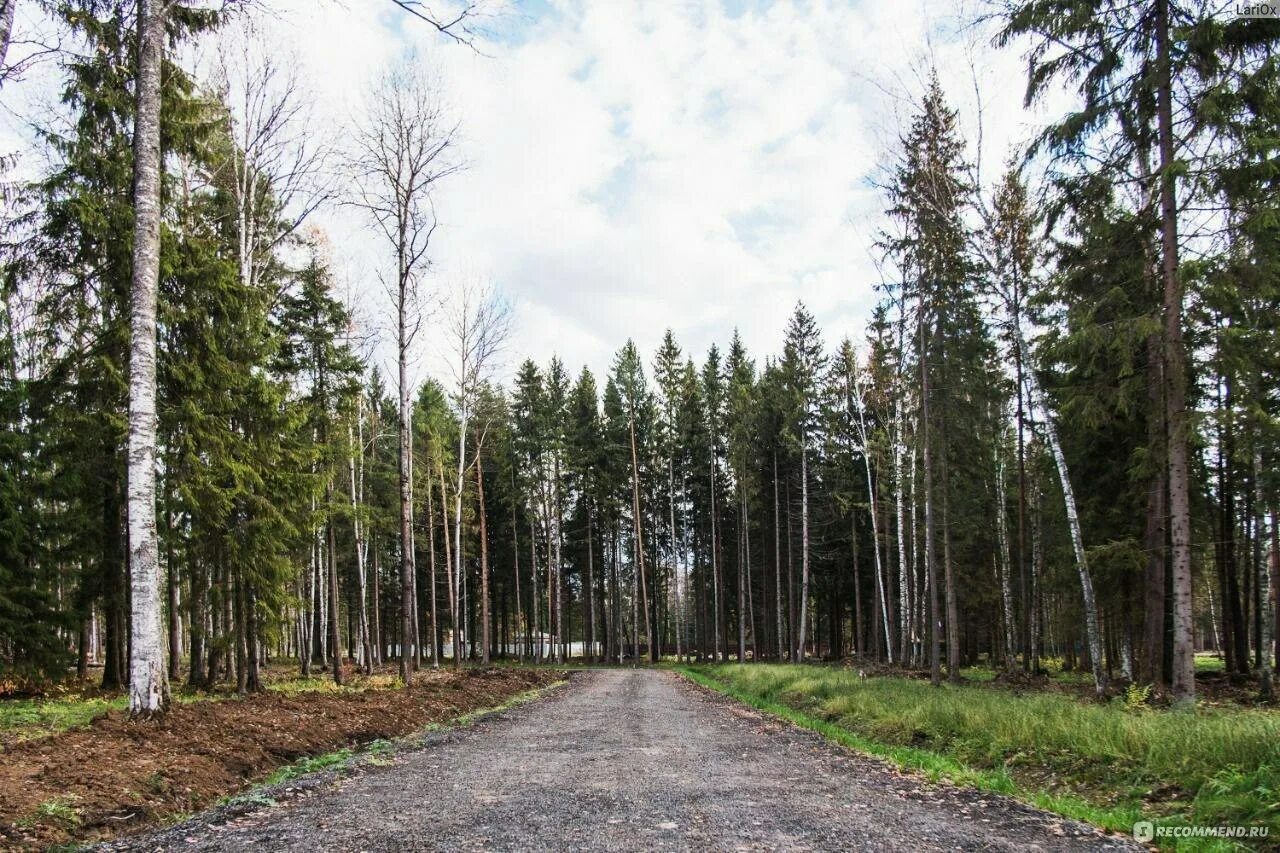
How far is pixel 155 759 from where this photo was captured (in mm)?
6379

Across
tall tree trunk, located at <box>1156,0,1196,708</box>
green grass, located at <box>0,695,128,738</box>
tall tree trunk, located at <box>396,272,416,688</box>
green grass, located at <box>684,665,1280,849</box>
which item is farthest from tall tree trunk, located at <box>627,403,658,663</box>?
tall tree trunk, located at <box>1156,0,1196,708</box>

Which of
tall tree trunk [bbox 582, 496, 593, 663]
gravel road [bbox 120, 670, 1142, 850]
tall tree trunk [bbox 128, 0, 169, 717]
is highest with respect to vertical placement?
tall tree trunk [bbox 128, 0, 169, 717]

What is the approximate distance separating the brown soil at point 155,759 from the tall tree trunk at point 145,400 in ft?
1.76

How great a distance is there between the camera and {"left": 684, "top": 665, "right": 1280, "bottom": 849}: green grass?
16.7 feet

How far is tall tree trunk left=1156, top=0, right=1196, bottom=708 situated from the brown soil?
11.4 metres

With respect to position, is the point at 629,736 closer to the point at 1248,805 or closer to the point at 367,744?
the point at 367,744

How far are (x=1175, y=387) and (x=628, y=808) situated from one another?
33.3 feet

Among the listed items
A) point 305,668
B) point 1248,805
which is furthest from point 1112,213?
point 305,668

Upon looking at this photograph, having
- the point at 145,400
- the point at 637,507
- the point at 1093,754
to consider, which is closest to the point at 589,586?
the point at 637,507

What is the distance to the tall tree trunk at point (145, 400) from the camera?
789 cm

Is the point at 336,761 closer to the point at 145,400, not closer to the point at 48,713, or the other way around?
the point at 145,400

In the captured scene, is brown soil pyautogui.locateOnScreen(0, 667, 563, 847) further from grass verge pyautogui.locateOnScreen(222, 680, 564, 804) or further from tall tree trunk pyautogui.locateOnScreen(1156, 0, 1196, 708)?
tall tree trunk pyautogui.locateOnScreen(1156, 0, 1196, 708)

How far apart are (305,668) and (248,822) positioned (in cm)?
2442

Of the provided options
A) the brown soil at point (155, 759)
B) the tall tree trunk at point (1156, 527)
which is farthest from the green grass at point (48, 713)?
the tall tree trunk at point (1156, 527)
